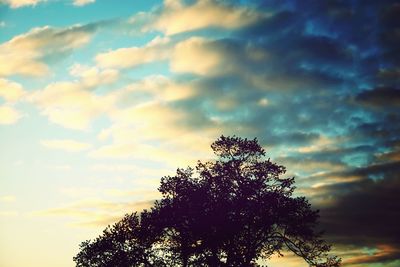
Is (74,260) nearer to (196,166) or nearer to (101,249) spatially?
(101,249)

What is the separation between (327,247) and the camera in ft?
138

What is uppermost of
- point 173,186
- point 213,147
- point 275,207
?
point 213,147

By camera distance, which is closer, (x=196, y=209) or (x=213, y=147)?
(x=196, y=209)

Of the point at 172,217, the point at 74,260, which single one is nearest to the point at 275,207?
the point at 172,217

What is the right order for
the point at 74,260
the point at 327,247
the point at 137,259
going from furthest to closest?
1. the point at 74,260
2. the point at 137,259
3. the point at 327,247

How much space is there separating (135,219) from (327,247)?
74.3 ft

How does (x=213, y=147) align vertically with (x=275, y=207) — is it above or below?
above

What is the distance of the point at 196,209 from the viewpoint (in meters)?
42.1

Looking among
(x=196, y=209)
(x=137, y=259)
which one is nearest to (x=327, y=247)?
(x=196, y=209)

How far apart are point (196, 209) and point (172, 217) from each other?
3.21 metres

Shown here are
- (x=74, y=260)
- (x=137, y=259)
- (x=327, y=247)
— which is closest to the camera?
(x=327, y=247)

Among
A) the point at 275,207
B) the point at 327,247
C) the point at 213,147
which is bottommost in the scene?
the point at 327,247

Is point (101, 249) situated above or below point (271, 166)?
below

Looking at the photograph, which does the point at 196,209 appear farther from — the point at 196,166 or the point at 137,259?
the point at 137,259
